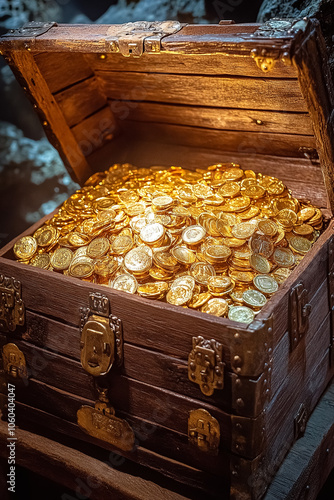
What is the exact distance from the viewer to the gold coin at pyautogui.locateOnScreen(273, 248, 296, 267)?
2.05 metres

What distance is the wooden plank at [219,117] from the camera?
2.18 metres

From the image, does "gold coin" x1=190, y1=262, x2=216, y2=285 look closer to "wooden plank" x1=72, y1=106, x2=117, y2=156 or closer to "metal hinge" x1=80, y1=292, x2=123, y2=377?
"metal hinge" x1=80, y1=292, x2=123, y2=377

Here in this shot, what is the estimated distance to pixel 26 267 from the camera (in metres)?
2.00

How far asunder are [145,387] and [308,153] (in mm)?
1340

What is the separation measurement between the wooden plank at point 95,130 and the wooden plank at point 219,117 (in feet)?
0.27

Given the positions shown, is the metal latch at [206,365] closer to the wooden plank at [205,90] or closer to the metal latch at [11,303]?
the metal latch at [11,303]

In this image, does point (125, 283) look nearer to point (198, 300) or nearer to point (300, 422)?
point (198, 300)

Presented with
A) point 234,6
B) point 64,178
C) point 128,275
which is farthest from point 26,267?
point 64,178

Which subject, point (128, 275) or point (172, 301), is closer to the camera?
point (172, 301)

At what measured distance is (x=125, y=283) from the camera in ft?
6.65

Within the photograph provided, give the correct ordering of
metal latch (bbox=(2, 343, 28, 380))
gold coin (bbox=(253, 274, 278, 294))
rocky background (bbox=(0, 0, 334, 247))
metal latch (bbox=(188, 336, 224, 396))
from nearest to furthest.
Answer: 1. metal latch (bbox=(188, 336, 224, 396))
2. gold coin (bbox=(253, 274, 278, 294))
3. metal latch (bbox=(2, 343, 28, 380))
4. rocky background (bbox=(0, 0, 334, 247))

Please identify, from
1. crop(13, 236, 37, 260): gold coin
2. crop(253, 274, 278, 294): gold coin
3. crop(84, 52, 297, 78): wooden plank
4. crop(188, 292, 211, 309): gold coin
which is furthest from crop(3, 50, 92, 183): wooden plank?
crop(253, 274, 278, 294): gold coin

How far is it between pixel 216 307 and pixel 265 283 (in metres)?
0.24

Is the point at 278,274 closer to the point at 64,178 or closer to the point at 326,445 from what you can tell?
the point at 326,445
